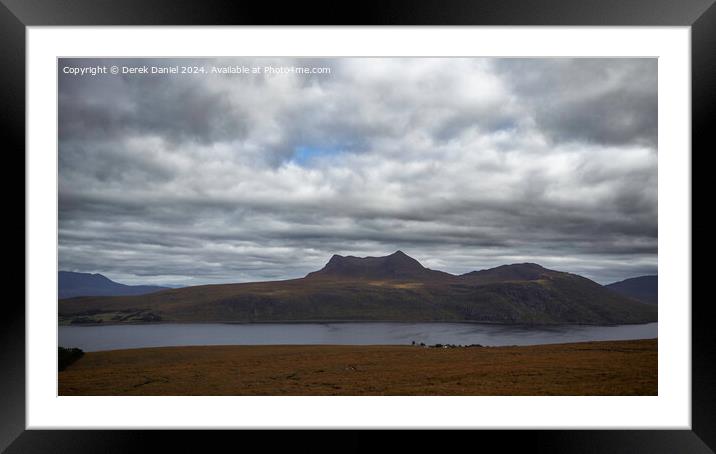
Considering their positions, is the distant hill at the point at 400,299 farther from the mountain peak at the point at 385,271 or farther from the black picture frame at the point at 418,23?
the black picture frame at the point at 418,23

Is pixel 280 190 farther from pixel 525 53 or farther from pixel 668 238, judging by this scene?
pixel 668 238

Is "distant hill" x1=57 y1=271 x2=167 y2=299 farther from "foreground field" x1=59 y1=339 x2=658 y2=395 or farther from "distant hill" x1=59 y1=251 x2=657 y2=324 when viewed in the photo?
"distant hill" x1=59 y1=251 x2=657 y2=324

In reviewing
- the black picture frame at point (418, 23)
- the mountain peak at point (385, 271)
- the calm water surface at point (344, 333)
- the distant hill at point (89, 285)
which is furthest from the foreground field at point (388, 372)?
the mountain peak at point (385, 271)

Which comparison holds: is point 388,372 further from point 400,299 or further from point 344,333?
point 400,299

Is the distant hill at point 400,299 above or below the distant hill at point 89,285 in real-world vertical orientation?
below

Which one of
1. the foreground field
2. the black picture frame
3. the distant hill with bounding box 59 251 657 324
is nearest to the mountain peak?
the distant hill with bounding box 59 251 657 324

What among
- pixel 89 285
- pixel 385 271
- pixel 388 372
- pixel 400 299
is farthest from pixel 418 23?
pixel 400 299

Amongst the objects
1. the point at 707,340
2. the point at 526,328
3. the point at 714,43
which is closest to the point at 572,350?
the point at 707,340
